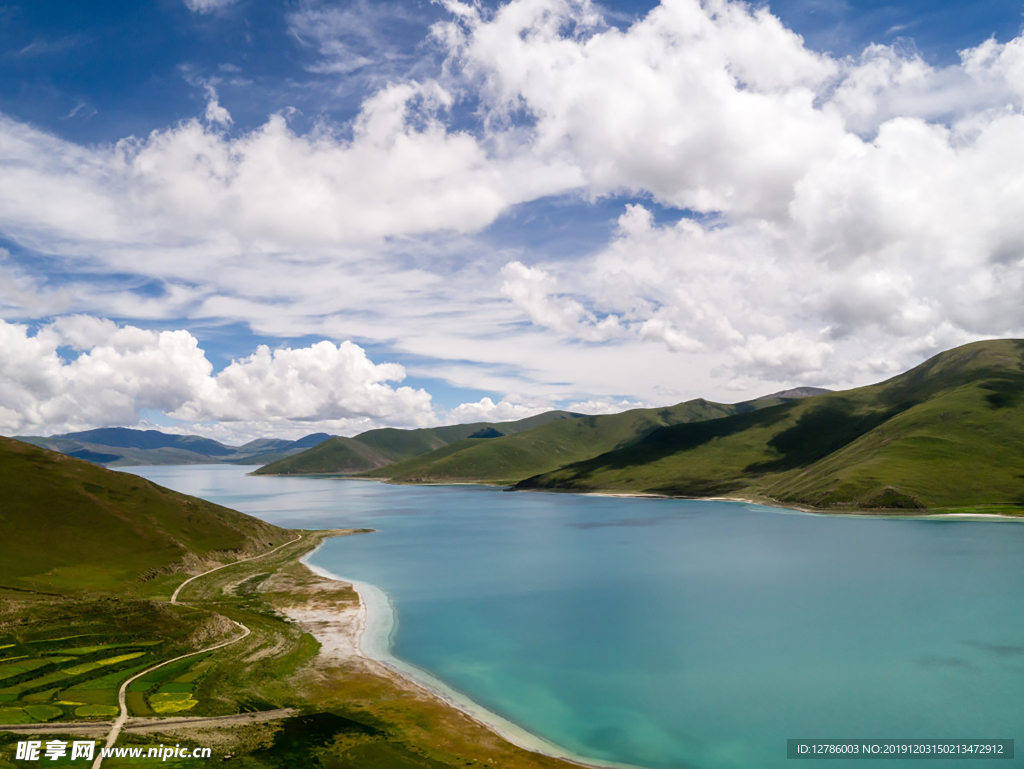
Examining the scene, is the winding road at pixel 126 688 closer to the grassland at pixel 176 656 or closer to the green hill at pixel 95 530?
the grassland at pixel 176 656

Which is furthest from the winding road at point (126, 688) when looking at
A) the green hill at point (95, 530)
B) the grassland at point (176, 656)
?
the green hill at point (95, 530)

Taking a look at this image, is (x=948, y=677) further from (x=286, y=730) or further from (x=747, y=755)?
(x=286, y=730)

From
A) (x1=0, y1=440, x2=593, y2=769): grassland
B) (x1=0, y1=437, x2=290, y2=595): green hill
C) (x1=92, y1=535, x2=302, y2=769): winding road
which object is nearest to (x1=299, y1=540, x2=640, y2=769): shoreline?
(x1=0, y1=440, x2=593, y2=769): grassland

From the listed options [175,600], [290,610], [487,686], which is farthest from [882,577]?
[175,600]

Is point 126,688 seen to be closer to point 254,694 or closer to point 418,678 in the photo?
point 254,694

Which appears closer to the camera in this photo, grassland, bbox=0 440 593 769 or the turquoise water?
grassland, bbox=0 440 593 769

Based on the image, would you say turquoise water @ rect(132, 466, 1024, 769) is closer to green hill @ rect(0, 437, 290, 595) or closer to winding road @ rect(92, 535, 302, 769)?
winding road @ rect(92, 535, 302, 769)
